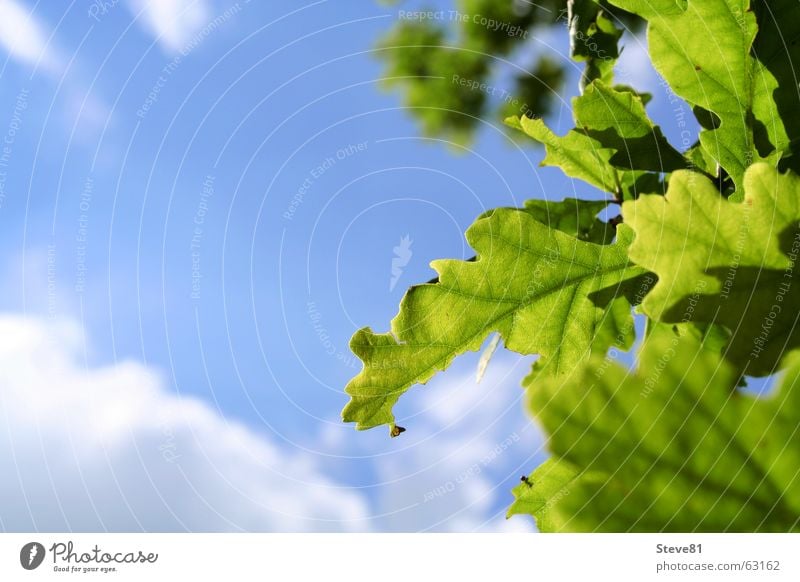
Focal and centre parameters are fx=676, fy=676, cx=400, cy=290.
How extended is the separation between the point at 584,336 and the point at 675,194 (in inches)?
16.4

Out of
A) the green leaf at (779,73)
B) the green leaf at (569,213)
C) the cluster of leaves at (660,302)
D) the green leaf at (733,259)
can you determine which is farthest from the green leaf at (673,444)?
the green leaf at (569,213)

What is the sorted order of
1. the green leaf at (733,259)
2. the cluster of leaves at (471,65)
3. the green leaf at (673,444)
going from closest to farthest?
1. the green leaf at (673,444)
2. the green leaf at (733,259)
3. the cluster of leaves at (471,65)

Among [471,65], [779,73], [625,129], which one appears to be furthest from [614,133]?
[471,65]

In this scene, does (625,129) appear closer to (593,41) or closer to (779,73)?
(779,73)

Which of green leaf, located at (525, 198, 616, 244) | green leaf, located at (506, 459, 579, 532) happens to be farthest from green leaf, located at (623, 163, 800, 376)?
green leaf, located at (525, 198, 616, 244)

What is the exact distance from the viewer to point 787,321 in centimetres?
70

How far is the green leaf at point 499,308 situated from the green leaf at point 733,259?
0.27 m

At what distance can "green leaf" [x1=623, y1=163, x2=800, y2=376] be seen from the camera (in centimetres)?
71

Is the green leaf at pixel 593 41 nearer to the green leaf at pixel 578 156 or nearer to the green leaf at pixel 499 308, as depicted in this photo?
the green leaf at pixel 578 156

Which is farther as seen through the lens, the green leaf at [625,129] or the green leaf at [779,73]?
the green leaf at [625,129]

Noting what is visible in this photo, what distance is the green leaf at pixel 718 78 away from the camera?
0.98 m

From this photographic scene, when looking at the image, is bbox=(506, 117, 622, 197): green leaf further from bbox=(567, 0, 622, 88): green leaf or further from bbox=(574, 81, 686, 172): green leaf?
bbox=(567, 0, 622, 88): green leaf

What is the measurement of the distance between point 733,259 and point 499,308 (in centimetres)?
38

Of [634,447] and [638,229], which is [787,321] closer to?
[638,229]
